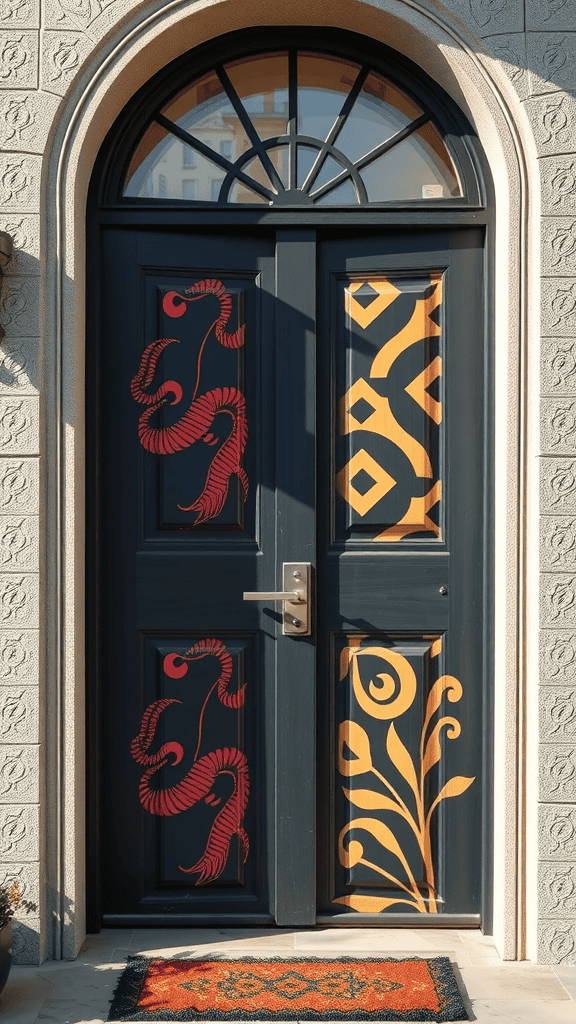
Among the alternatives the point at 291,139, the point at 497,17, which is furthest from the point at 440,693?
the point at 497,17

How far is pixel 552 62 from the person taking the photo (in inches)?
109

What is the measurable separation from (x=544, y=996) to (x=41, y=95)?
10.2 ft

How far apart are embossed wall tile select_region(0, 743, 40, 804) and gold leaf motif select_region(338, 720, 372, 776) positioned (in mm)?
1003

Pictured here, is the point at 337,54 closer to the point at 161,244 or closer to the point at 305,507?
the point at 161,244

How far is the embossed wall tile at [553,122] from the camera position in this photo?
2.76 m

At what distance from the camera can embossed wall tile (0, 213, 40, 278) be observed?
2.75m

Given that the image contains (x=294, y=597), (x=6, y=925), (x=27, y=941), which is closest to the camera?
(x=6, y=925)

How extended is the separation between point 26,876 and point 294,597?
3.95ft

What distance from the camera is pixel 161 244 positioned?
9.87ft

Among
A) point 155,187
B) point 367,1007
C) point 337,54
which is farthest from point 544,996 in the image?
point 337,54

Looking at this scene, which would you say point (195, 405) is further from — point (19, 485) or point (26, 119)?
point (26, 119)

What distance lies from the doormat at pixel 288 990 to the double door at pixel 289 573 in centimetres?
29

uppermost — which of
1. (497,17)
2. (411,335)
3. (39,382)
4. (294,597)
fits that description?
(497,17)

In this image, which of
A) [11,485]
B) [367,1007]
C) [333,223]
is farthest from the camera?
[333,223]
